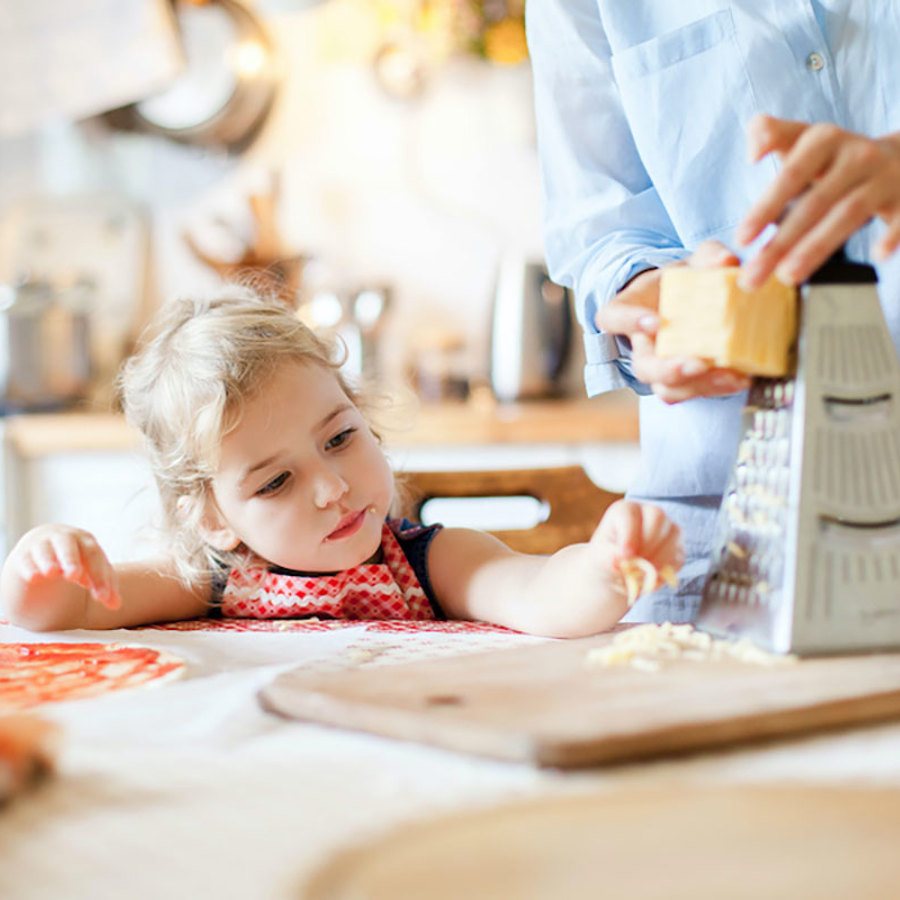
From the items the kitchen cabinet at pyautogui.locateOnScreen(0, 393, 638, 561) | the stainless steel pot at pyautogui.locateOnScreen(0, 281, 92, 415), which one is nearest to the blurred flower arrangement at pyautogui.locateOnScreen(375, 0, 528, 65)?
the kitchen cabinet at pyautogui.locateOnScreen(0, 393, 638, 561)

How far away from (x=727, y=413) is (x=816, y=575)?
44 centimetres

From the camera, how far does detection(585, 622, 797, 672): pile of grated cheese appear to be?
773 mm

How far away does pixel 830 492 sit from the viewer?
0.81m

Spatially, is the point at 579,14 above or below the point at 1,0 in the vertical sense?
below

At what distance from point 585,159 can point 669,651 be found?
683 mm

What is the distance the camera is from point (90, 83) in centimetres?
329

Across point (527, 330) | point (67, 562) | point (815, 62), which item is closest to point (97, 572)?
point (67, 562)

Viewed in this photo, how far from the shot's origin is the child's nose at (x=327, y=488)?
122 cm

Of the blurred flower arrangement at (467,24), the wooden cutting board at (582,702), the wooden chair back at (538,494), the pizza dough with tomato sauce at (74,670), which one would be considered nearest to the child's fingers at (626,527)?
the wooden cutting board at (582,702)

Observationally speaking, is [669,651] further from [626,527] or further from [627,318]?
[627,318]

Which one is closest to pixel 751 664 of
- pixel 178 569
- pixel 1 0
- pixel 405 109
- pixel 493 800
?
pixel 493 800

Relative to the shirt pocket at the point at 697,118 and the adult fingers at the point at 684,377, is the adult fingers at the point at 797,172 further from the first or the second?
the shirt pocket at the point at 697,118

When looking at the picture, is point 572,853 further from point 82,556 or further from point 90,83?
point 90,83

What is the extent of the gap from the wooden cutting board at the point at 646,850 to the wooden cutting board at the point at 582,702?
Answer: 10 cm
